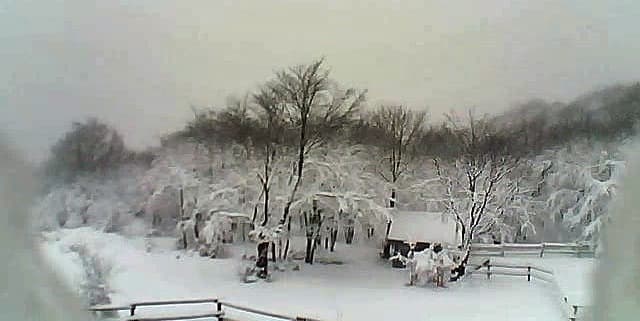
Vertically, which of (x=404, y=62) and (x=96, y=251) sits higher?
(x=404, y=62)

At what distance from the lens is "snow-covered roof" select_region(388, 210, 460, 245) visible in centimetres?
121

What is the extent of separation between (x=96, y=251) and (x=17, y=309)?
1.01 m

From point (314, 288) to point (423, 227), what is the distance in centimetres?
22

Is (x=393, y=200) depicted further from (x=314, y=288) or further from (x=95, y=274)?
(x=95, y=274)

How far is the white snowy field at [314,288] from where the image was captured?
1.21 m

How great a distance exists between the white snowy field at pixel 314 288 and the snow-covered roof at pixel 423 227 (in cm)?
6

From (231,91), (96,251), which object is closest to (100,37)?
(231,91)

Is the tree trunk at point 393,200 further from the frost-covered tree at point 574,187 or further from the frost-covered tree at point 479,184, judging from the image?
the frost-covered tree at point 574,187

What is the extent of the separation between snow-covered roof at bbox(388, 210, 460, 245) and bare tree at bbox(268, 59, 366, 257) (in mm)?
185

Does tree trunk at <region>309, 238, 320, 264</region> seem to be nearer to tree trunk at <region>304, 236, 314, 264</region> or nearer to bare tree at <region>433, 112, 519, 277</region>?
tree trunk at <region>304, 236, 314, 264</region>

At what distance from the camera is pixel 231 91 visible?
48.3 inches

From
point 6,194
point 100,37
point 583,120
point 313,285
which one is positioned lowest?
point 313,285

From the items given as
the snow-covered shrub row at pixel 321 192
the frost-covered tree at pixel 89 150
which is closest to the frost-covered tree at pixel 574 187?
the snow-covered shrub row at pixel 321 192

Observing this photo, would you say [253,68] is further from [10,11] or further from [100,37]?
[10,11]
